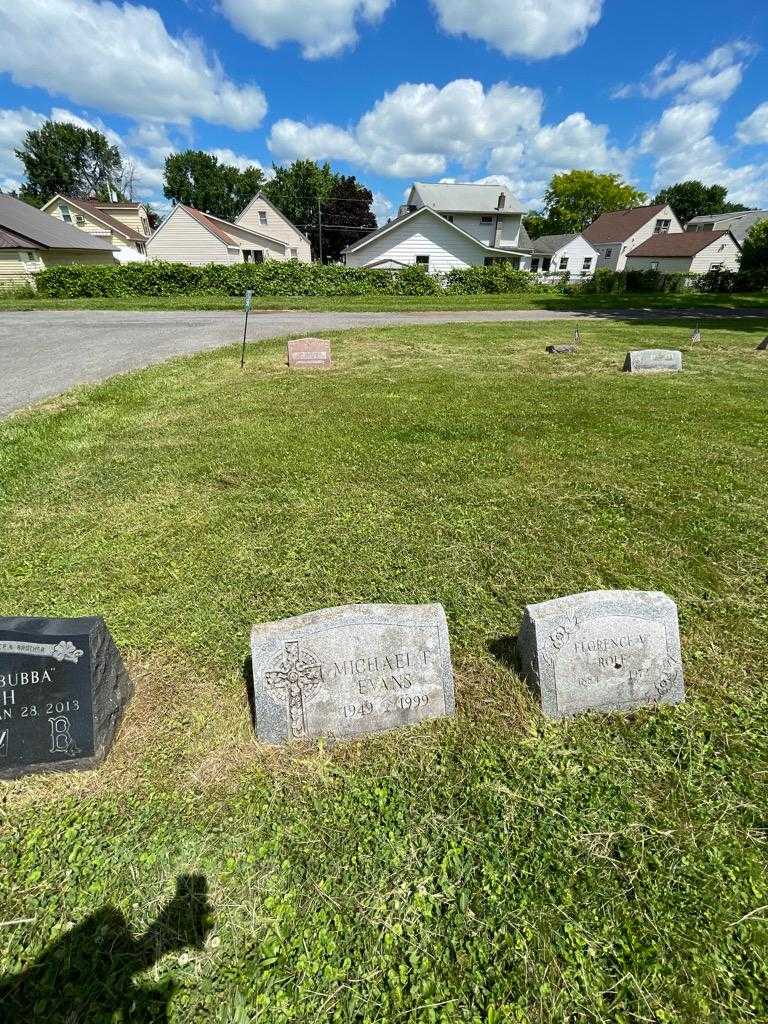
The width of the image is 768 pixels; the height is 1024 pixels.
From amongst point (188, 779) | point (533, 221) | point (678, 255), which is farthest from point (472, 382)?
point (533, 221)

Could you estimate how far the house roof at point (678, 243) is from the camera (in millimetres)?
47156

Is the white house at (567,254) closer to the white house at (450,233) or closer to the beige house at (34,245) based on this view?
the white house at (450,233)

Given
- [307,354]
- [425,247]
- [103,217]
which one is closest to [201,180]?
[103,217]

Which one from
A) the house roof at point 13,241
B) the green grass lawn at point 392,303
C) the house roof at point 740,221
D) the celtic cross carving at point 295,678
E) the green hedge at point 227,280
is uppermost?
the house roof at point 740,221

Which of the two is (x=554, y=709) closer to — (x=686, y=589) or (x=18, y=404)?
(x=686, y=589)

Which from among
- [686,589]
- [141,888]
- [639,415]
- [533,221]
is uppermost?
[533,221]

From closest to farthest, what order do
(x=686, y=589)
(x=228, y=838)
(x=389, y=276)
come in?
(x=228, y=838), (x=686, y=589), (x=389, y=276)

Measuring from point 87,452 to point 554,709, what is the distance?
654 centimetres

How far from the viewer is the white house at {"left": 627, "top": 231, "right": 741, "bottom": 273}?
47.4 meters

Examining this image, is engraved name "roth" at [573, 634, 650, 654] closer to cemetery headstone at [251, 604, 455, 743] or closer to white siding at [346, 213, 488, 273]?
cemetery headstone at [251, 604, 455, 743]

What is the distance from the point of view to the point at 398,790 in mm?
2492

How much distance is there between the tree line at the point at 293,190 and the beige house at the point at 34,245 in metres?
31.4

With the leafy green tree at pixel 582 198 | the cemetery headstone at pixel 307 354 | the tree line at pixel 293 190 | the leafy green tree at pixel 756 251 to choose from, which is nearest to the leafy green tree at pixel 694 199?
the tree line at pixel 293 190

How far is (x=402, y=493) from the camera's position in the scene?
18.2 ft
